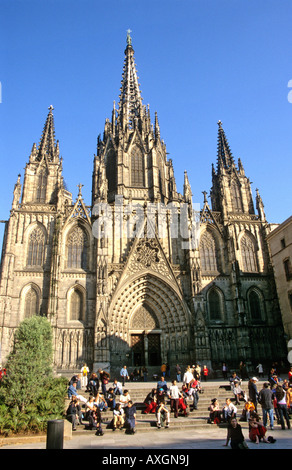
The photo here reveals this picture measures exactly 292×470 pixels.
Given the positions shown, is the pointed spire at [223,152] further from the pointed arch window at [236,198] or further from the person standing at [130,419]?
the person standing at [130,419]

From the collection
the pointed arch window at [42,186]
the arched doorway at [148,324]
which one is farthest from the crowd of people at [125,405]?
the pointed arch window at [42,186]

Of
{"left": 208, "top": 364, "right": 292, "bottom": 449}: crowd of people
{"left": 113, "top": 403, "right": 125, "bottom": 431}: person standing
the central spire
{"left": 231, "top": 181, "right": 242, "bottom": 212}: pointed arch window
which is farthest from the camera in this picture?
the central spire

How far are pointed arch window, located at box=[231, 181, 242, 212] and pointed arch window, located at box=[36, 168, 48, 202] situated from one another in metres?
19.5

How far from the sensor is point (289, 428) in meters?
12.3

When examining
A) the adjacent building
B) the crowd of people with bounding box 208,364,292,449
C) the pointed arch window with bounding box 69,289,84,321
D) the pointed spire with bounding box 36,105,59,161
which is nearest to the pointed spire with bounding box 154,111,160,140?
the pointed spire with bounding box 36,105,59,161

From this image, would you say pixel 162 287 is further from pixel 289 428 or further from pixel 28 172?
pixel 289 428

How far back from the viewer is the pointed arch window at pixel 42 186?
34.7 meters

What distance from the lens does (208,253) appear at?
3444cm

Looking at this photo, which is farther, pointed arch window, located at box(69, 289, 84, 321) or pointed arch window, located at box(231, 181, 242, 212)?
Answer: pointed arch window, located at box(231, 181, 242, 212)

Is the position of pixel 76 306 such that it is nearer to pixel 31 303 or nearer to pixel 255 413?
pixel 31 303

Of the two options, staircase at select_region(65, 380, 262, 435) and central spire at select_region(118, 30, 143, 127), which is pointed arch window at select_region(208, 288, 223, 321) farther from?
central spire at select_region(118, 30, 143, 127)

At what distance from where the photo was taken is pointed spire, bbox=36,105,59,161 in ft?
122

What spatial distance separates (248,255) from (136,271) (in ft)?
38.0

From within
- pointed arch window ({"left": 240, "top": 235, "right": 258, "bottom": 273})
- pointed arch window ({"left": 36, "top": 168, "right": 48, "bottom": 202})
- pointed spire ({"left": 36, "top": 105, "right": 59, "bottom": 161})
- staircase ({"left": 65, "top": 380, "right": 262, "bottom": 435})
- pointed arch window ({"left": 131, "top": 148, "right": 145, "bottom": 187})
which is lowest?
staircase ({"left": 65, "top": 380, "right": 262, "bottom": 435})
